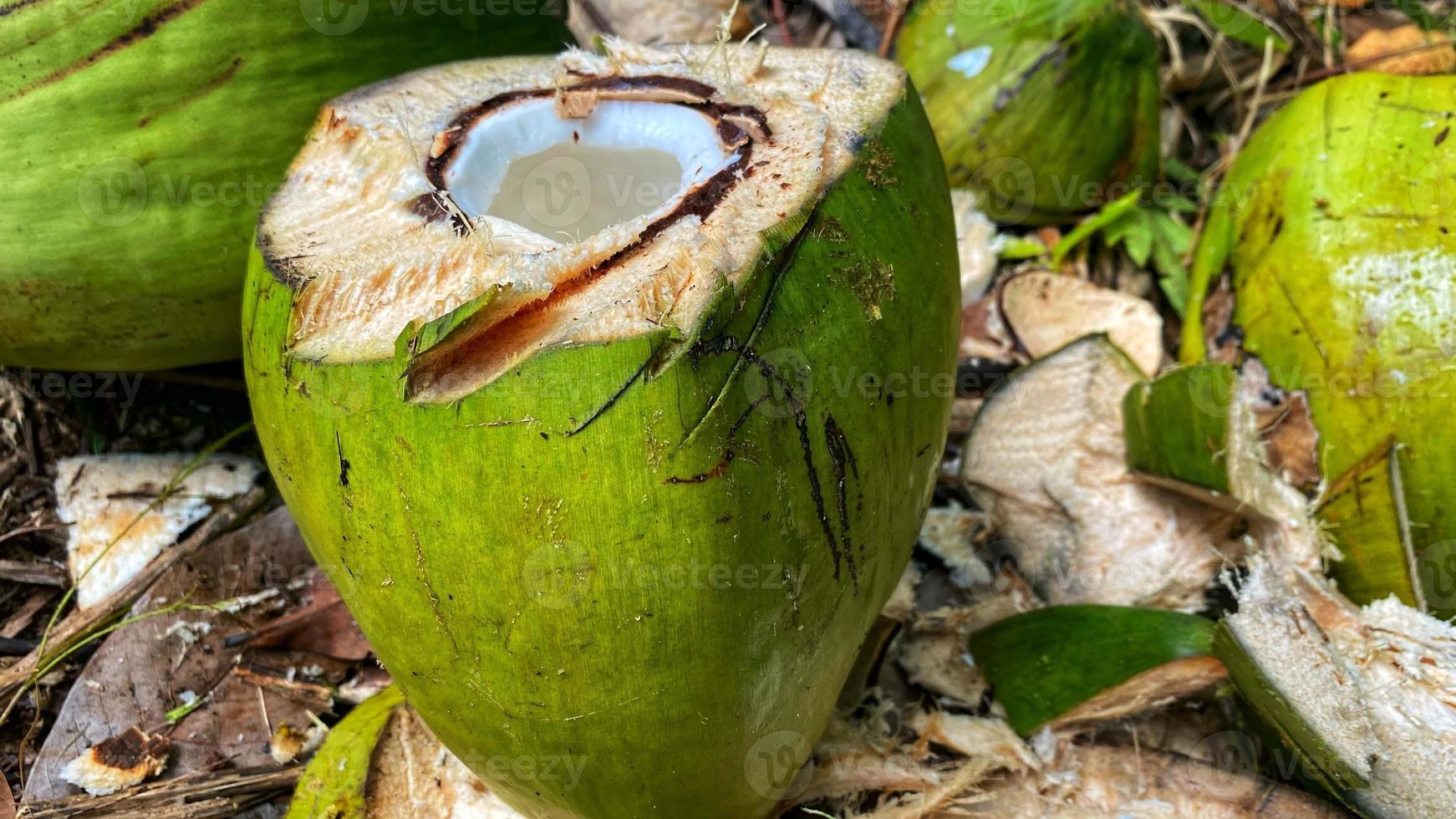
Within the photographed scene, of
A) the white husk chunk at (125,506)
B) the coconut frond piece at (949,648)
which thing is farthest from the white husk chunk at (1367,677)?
the white husk chunk at (125,506)

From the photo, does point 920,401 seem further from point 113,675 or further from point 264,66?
point 113,675

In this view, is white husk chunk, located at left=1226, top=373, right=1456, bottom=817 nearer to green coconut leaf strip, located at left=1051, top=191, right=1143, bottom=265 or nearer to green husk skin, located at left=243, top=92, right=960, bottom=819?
green husk skin, located at left=243, top=92, right=960, bottom=819

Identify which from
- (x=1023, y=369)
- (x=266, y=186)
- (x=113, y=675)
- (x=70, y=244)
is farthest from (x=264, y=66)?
(x=1023, y=369)

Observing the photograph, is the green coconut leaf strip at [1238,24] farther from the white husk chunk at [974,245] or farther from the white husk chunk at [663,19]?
the white husk chunk at [663,19]

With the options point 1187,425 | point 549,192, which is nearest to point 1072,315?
point 1187,425

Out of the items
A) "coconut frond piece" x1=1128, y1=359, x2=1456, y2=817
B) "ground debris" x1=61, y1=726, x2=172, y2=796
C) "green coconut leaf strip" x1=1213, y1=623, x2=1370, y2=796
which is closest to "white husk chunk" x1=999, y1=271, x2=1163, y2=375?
"coconut frond piece" x1=1128, y1=359, x2=1456, y2=817
